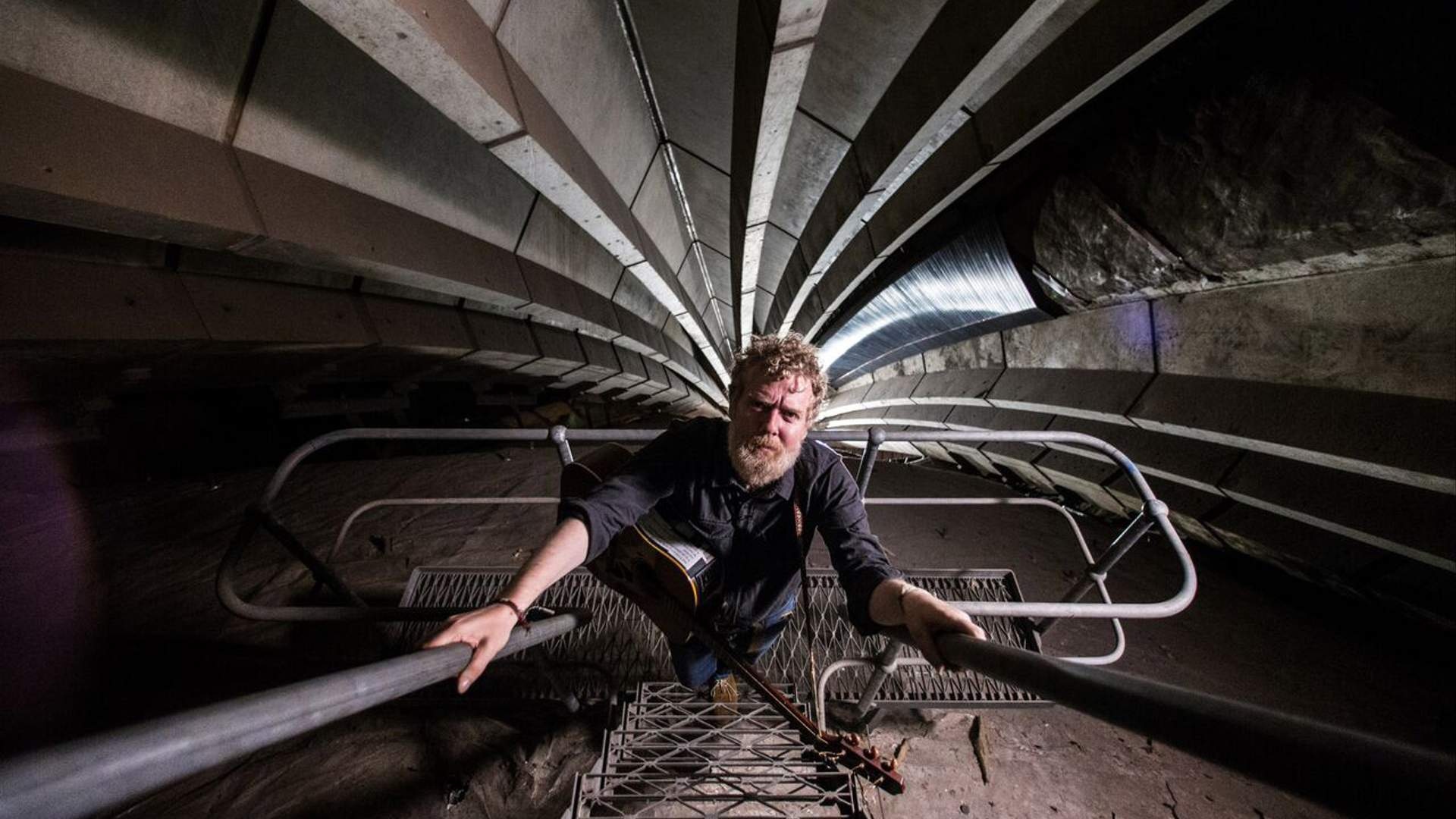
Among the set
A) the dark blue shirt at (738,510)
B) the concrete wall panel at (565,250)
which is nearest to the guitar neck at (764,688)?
the dark blue shirt at (738,510)

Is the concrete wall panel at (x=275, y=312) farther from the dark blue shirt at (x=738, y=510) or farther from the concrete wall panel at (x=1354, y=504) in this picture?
the concrete wall panel at (x=1354, y=504)

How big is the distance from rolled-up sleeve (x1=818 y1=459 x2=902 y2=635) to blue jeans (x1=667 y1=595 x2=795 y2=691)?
0.57 m

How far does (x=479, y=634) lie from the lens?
1.33 m

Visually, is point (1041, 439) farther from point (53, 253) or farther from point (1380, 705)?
point (53, 253)

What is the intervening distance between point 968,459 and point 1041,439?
257 inches

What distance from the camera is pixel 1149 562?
5.39 meters

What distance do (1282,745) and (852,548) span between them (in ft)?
4.79

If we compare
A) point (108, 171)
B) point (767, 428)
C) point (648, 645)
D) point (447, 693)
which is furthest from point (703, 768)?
point (108, 171)

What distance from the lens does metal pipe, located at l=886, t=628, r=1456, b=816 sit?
1.73 ft

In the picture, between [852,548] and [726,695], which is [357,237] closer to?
[852,548]

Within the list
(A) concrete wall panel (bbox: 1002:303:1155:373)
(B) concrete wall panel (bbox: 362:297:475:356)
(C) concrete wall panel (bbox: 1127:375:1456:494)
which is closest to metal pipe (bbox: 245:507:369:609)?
(B) concrete wall panel (bbox: 362:297:475:356)

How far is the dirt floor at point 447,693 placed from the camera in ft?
8.60

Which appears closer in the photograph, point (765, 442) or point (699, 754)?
point (765, 442)

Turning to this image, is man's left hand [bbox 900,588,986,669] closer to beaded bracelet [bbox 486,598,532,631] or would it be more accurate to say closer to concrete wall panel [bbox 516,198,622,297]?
beaded bracelet [bbox 486,598,532,631]
